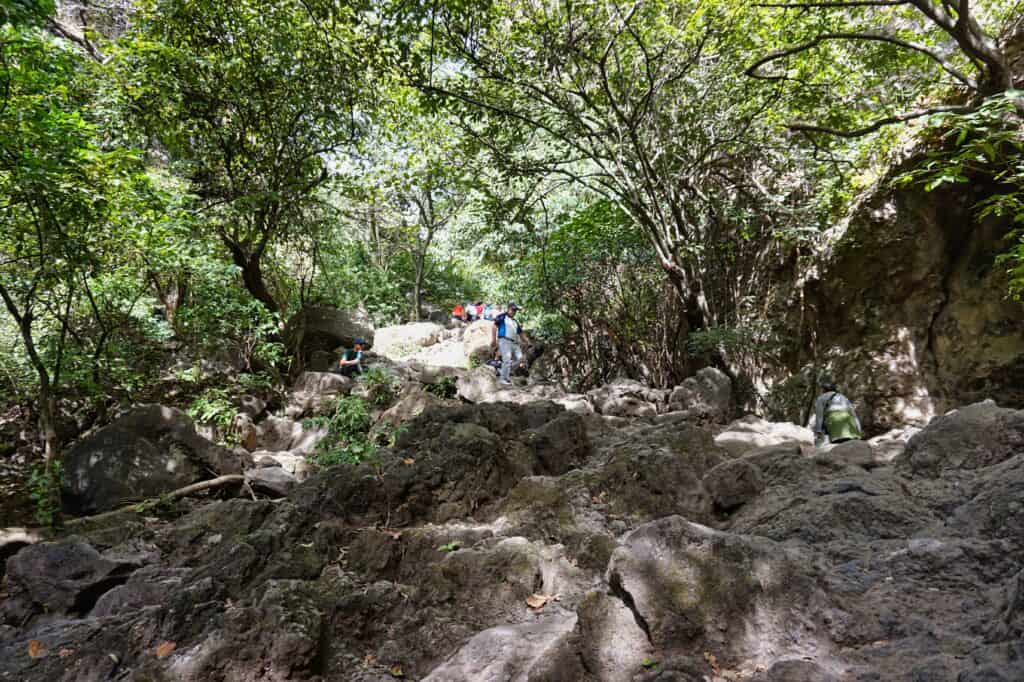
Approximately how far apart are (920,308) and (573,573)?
7760mm

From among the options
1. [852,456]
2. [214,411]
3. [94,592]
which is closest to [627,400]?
[852,456]

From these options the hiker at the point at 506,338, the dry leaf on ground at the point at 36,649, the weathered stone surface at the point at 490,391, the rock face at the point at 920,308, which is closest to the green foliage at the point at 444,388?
the weathered stone surface at the point at 490,391

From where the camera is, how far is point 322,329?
14.7 m

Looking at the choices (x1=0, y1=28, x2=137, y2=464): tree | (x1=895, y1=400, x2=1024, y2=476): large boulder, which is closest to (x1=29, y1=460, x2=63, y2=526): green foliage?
(x1=0, y1=28, x2=137, y2=464): tree

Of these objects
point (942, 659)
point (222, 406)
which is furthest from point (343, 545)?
point (222, 406)

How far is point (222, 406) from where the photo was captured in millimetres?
8984

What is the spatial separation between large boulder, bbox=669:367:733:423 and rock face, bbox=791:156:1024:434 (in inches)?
66.6

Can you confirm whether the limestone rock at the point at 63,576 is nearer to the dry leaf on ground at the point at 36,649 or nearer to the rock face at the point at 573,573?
the rock face at the point at 573,573

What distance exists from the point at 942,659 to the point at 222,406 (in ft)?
31.1

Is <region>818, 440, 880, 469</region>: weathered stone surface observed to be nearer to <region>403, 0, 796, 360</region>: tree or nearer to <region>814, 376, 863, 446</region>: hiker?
<region>814, 376, 863, 446</region>: hiker

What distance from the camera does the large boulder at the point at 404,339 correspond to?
17703 mm

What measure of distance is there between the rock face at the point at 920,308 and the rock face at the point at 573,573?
4289mm

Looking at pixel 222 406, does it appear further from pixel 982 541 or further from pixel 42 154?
pixel 982 541

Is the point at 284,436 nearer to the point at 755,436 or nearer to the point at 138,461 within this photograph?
the point at 138,461
